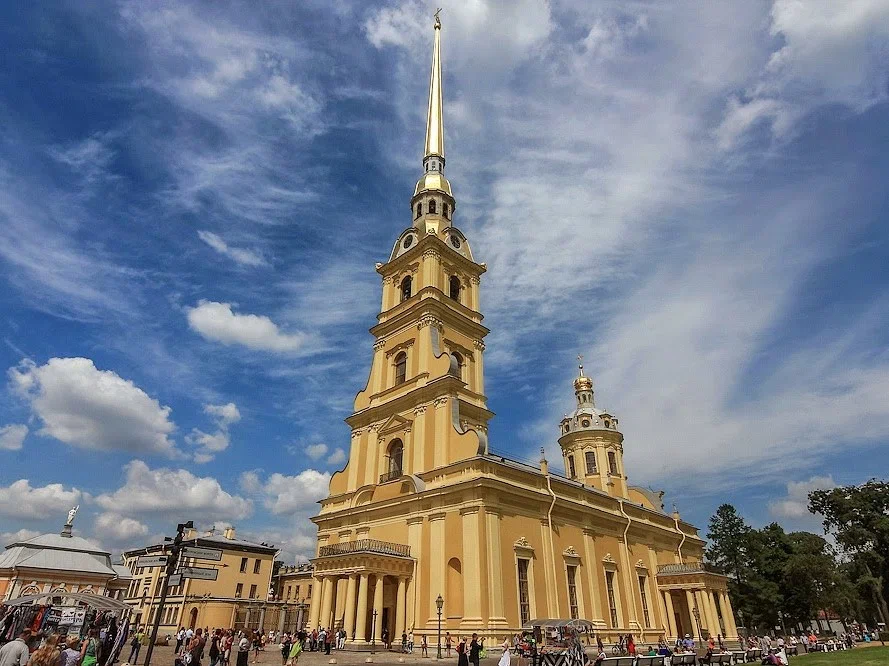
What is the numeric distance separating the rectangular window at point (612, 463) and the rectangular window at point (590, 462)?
134 centimetres

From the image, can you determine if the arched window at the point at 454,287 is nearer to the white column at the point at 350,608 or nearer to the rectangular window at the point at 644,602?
the white column at the point at 350,608

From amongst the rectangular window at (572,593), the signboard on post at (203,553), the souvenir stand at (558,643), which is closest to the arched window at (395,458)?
the rectangular window at (572,593)

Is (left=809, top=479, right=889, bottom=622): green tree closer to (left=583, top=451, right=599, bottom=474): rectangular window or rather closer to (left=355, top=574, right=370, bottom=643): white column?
(left=583, top=451, right=599, bottom=474): rectangular window

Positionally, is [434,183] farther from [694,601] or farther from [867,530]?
[867,530]

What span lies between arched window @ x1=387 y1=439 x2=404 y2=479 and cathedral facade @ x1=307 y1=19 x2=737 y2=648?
0.23 ft

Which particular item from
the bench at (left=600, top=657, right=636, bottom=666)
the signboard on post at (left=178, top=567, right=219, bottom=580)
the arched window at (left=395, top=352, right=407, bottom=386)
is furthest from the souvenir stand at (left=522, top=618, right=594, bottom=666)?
the arched window at (left=395, top=352, right=407, bottom=386)

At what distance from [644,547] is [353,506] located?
20.3 m

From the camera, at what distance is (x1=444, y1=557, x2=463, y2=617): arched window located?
24.6 meters

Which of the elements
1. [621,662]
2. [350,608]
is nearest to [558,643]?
[621,662]

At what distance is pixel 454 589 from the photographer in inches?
989

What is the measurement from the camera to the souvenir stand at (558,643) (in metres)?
17.6

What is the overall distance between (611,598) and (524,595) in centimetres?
865

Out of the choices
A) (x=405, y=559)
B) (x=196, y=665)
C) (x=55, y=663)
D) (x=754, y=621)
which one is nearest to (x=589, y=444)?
(x=754, y=621)

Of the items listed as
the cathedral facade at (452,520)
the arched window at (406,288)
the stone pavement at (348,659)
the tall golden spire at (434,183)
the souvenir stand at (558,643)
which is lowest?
the stone pavement at (348,659)
